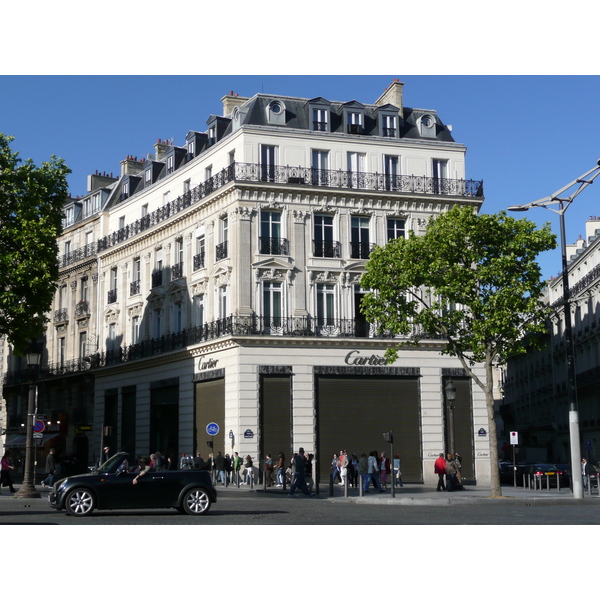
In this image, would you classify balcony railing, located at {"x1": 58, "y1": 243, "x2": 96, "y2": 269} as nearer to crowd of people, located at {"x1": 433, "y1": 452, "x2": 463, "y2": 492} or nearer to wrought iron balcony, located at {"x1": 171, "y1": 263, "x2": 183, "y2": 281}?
wrought iron balcony, located at {"x1": 171, "y1": 263, "x2": 183, "y2": 281}

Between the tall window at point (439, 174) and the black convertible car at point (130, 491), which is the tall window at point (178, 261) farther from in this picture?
the black convertible car at point (130, 491)

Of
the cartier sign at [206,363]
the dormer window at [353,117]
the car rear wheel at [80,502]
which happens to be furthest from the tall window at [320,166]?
the car rear wheel at [80,502]

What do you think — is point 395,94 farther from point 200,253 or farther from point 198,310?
point 198,310

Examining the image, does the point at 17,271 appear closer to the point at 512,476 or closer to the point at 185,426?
the point at 185,426

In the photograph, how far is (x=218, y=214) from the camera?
4309cm

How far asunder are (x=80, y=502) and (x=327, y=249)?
24.0 metres

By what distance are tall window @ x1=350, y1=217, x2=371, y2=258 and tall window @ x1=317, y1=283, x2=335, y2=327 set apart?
204cm

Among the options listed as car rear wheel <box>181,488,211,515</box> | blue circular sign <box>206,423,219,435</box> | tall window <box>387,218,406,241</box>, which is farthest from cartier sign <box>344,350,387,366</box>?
car rear wheel <box>181,488,211,515</box>

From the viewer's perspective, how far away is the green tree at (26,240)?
115 feet

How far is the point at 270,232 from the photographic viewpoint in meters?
41.7

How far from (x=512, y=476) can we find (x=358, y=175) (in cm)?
1643

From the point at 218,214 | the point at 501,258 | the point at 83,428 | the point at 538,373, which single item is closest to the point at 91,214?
the point at 83,428

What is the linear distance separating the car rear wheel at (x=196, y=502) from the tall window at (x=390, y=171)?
84.2 feet
